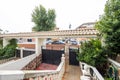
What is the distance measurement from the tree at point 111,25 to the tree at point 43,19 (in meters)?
18.6

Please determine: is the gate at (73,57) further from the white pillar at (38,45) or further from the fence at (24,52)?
the fence at (24,52)

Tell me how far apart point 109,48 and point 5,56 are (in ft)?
48.9

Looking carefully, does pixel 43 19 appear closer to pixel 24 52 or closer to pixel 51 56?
pixel 24 52

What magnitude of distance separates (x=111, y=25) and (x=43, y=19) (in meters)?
19.5

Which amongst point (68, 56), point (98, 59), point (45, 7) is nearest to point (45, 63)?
point (68, 56)

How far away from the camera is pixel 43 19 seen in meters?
24.8

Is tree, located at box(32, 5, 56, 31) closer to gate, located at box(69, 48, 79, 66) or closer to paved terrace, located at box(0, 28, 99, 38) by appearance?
paved terrace, located at box(0, 28, 99, 38)

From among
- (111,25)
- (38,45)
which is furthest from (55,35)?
(111,25)

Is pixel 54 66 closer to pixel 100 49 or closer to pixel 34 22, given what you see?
pixel 100 49

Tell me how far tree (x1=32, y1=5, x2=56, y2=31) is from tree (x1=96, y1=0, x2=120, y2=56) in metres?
18.6

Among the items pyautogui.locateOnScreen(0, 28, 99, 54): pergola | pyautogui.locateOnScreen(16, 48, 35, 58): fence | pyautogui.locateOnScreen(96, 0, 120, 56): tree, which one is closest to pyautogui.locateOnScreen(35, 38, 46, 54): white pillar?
pyautogui.locateOnScreen(0, 28, 99, 54): pergola

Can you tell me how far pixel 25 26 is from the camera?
2936cm

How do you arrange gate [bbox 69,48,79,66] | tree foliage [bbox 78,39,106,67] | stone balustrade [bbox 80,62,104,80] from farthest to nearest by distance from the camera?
1. gate [bbox 69,48,79,66]
2. tree foliage [bbox 78,39,106,67]
3. stone balustrade [bbox 80,62,104,80]

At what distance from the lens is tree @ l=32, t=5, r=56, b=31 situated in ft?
81.4
